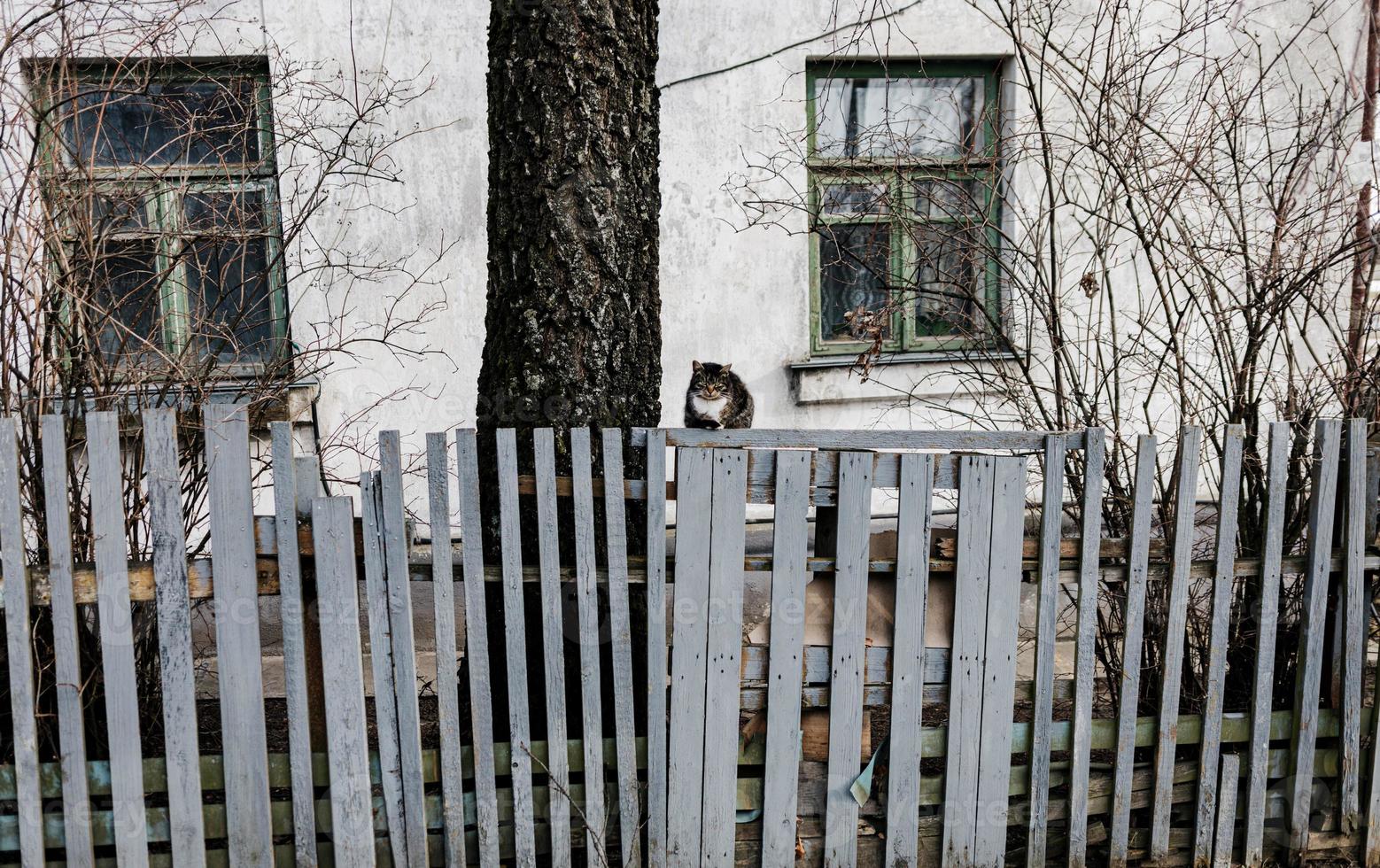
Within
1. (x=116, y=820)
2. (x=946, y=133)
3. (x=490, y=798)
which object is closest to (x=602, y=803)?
(x=490, y=798)

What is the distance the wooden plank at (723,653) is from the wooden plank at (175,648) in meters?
1.04

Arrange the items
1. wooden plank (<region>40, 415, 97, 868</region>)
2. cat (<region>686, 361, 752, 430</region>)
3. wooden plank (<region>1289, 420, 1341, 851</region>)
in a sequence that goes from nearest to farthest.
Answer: wooden plank (<region>40, 415, 97, 868</region>) → wooden plank (<region>1289, 420, 1341, 851</region>) → cat (<region>686, 361, 752, 430</region>)

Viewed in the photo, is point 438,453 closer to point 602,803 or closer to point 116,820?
point 602,803

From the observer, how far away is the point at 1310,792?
2799 millimetres

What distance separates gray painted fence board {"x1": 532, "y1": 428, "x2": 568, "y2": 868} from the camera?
2438 mm

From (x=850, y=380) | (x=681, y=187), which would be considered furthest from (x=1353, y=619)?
(x=681, y=187)

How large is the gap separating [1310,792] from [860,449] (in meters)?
1.66

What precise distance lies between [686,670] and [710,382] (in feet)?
8.55

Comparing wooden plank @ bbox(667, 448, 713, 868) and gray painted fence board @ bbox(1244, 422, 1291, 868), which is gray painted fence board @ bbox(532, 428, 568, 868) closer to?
wooden plank @ bbox(667, 448, 713, 868)

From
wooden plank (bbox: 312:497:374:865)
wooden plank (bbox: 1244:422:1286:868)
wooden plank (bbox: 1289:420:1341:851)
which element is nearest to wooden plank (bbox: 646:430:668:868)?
wooden plank (bbox: 312:497:374:865)

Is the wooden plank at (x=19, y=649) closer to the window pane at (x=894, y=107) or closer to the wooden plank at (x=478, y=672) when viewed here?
the wooden plank at (x=478, y=672)

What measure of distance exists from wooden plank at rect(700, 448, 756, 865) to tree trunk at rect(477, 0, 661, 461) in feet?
1.68

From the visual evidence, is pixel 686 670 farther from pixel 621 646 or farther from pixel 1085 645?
pixel 1085 645

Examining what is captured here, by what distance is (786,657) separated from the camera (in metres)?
2.58
